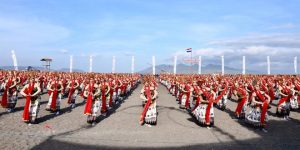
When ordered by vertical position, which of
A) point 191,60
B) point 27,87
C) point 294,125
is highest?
point 191,60

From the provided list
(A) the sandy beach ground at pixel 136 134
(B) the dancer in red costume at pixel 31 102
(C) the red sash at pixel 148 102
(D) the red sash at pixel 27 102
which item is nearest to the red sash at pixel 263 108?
(A) the sandy beach ground at pixel 136 134

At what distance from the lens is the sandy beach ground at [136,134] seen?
1073cm

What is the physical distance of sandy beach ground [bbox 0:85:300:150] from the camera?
422 inches

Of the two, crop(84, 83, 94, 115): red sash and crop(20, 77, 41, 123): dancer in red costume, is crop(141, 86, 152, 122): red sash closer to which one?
crop(84, 83, 94, 115): red sash

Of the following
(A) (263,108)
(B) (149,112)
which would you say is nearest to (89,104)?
(B) (149,112)

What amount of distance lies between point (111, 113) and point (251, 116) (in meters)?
8.06

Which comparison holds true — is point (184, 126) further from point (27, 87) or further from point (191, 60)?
point (191, 60)

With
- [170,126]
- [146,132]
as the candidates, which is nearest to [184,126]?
[170,126]

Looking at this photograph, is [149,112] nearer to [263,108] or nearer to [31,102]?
[263,108]

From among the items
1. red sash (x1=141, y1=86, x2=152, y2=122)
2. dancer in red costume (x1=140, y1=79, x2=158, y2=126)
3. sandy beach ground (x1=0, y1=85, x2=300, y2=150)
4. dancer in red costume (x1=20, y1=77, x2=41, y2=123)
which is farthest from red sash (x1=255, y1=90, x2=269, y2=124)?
dancer in red costume (x1=20, y1=77, x2=41, y2=123)

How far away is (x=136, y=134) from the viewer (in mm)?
12664

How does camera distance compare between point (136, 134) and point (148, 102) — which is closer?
point (136, 134)

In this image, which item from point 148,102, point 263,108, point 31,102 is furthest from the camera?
point 148,102

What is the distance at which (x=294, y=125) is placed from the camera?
51.6ft
